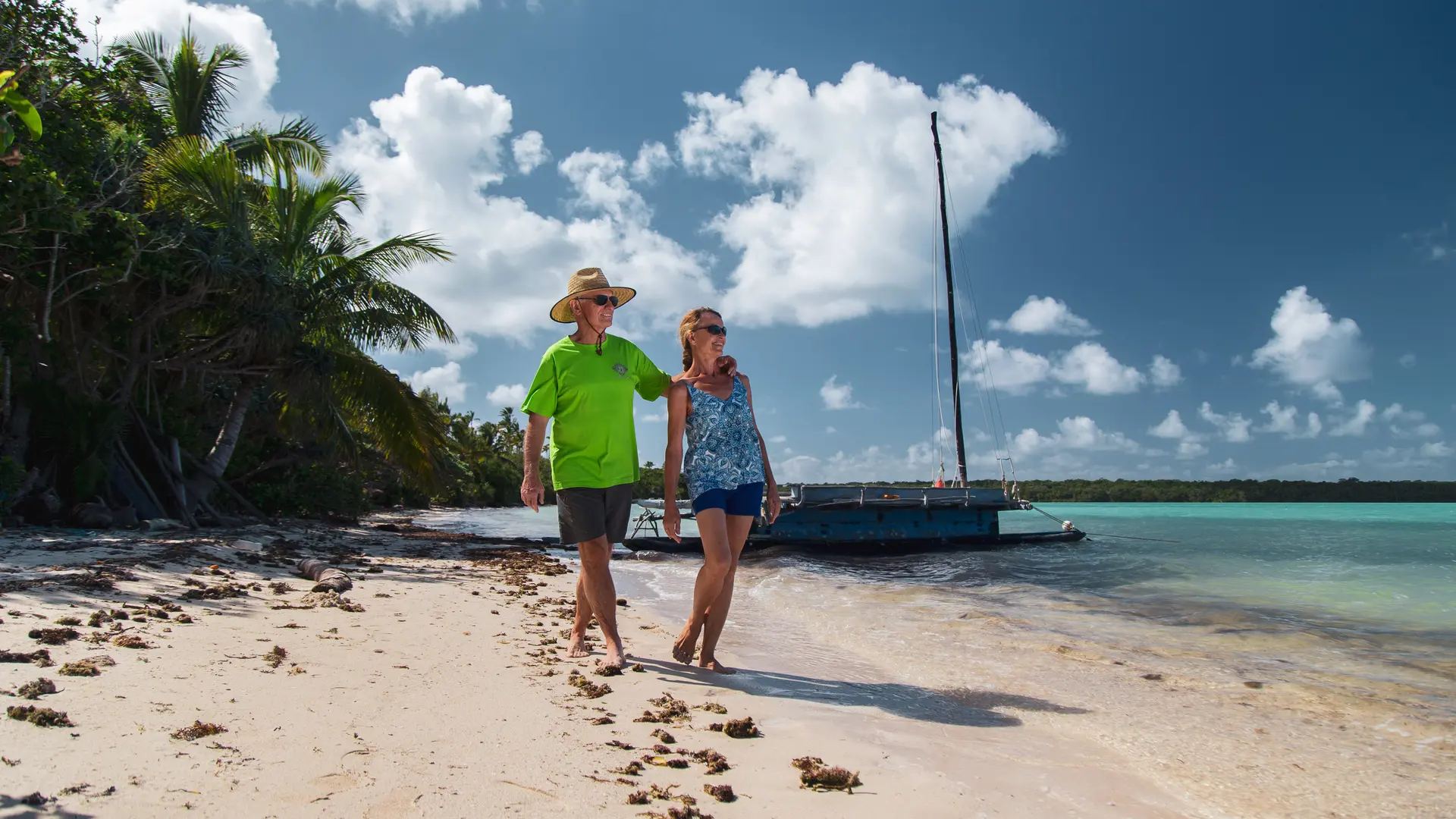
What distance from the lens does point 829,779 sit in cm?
233

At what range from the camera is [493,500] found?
58.7 metres

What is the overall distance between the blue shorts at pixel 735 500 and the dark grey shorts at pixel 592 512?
361mm

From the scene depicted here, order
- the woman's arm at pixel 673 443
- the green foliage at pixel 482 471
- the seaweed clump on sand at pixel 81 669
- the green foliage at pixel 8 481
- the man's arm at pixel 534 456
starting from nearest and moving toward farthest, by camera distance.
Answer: the seaweed clump on sand at pixel 81 669, the man's arm at pixel 534 456, the woman's arm at pixel 673 443, the green foliage at pixel 8 481, the green foliage at pixel 482 471

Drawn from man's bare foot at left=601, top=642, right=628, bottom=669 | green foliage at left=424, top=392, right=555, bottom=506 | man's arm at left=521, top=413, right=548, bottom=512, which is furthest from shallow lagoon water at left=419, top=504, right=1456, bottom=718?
green foliage at left=424, top=392, right=555, bottom=506

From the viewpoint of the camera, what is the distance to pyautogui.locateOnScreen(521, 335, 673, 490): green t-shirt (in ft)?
12.1

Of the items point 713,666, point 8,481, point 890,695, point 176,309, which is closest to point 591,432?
point 713,666

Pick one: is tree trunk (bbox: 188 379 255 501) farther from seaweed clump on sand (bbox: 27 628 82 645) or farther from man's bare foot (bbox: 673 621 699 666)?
man's bare foot (bbox: 673 621 699 666)

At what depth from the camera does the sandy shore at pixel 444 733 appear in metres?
1.97

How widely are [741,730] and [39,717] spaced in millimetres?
2065

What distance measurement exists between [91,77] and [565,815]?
1600 centimetres

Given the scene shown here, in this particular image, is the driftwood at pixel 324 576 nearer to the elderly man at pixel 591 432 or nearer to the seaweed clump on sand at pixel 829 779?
the elderly man at pixel 591 432

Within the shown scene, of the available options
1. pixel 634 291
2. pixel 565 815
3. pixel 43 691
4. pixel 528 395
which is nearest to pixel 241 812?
pixel 565 815

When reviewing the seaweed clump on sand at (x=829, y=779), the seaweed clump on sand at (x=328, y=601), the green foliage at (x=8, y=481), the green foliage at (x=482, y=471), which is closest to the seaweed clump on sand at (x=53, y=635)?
the seaweed clump on sand at (x=328, y=601)

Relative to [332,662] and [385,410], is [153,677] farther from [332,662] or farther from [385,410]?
[385,410]
